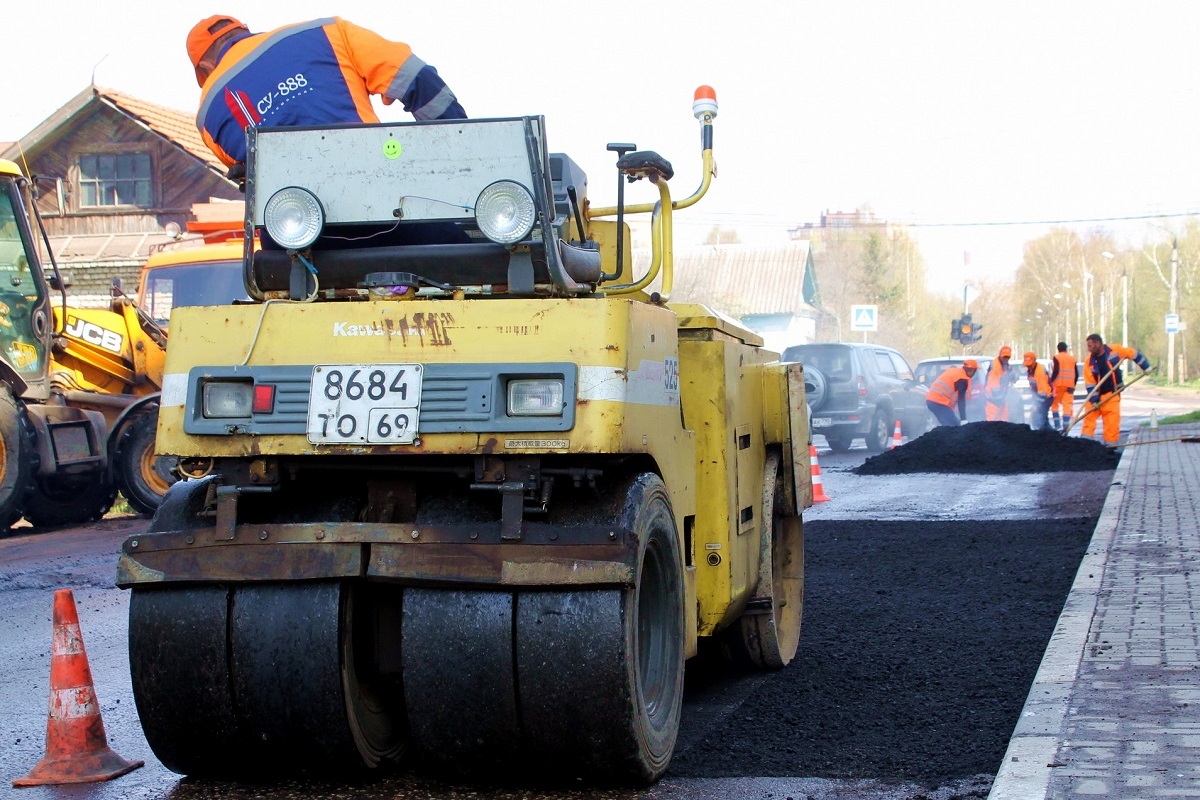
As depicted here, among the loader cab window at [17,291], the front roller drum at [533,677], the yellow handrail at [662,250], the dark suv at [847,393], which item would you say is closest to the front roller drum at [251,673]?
the front roller drum at [533,677]

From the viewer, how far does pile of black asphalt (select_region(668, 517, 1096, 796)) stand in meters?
4.54

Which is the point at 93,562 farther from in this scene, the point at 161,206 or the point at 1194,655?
the point at 161,206

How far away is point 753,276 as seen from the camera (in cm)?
6175

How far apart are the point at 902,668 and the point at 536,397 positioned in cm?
296

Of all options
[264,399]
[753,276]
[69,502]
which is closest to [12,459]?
[69,502]

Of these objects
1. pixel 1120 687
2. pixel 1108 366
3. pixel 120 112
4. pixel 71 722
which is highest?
pixel 120 112

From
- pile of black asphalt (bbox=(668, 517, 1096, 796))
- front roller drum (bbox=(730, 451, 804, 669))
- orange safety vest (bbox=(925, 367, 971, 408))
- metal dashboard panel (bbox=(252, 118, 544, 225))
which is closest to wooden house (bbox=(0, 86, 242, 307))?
orange safety vest (bbox=(925, 367, 971, 408))

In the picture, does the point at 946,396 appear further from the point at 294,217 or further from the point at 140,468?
the point at 294,217

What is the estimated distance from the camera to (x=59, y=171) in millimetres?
28453

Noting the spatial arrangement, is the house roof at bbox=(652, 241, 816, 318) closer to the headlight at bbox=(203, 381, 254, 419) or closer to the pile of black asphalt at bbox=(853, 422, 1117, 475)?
the pile of black asphalt at bbox=(853, 422, 1117, 475)

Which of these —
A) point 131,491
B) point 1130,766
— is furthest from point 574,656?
point 131,491

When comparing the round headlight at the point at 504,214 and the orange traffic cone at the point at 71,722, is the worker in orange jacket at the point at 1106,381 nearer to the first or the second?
the round headlight at the point at 504,214

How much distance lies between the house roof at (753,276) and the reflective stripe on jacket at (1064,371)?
32.0 meters

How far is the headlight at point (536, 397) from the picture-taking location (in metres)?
3.73
